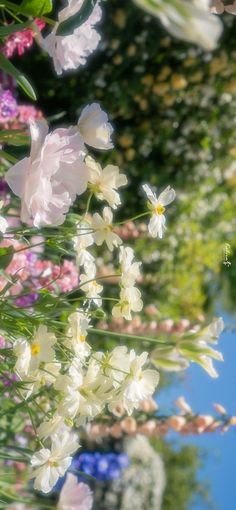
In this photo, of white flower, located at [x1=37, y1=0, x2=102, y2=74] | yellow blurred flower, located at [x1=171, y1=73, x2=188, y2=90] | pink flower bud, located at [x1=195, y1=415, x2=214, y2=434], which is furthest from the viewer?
yellow blurred flower, located at [x1=171, y1=73, x2=188, y2=90]

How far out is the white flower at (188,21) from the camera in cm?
30

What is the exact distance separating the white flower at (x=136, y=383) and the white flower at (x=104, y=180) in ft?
0.45

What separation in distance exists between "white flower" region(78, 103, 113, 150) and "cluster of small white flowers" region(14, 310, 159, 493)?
16cm

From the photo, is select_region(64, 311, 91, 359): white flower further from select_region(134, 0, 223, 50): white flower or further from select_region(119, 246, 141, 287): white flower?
select_region(134, 0, 223, 50): white flower

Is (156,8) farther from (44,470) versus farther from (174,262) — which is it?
(174,262)

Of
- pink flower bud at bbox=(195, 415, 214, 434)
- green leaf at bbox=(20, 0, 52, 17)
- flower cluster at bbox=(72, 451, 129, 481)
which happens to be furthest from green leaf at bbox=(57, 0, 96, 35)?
flower cluster at bbox=(72, 451, 129, 481)

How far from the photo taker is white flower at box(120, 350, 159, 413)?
0.81 meters

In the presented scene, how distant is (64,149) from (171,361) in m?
0.41

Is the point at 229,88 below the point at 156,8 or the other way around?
the other way around

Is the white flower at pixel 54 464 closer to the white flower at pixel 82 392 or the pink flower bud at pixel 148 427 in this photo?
the white flower at pixel 82 392

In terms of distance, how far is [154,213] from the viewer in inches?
32.9

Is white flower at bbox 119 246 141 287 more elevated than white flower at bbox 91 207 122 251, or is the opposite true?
white flower at bbox 91 207 122 251

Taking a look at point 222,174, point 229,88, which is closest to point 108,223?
point 229,88

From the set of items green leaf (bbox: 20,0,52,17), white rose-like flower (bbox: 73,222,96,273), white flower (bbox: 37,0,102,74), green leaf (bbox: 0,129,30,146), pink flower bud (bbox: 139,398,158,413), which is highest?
green leaf (bbox: 20,0,52,17)
